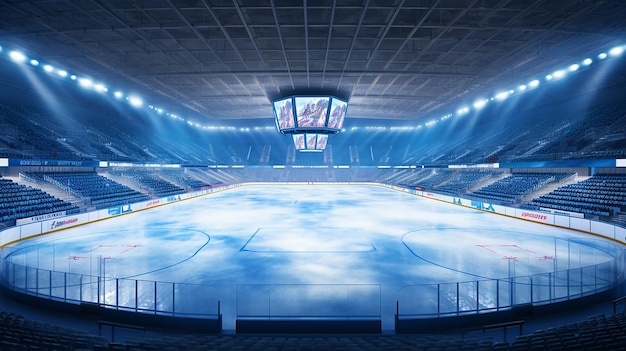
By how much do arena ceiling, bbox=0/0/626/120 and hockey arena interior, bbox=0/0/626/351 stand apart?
150 mm

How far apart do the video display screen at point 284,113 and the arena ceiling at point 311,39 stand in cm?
128

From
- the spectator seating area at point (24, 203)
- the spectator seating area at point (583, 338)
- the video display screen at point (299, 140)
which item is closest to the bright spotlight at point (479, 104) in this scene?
the video display screen at point (299, 140)

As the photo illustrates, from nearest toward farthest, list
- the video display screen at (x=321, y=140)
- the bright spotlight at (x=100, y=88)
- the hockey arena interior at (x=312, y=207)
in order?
the hockey arena interior at (x=312, y=207) → the bright spotlight at (x=100, y=88) → the video display screen at (x=321, y=140)

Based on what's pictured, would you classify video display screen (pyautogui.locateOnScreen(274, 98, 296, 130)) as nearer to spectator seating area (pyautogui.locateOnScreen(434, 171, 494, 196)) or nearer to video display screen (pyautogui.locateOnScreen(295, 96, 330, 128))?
video display screen (pyautogui.locateOnScreen(295, 96, 330, 128))

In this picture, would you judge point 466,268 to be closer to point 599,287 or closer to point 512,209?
point 599,287

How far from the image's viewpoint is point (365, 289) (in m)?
8.76

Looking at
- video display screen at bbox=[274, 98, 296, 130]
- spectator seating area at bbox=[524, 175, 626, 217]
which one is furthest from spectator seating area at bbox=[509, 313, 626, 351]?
video display screen at bbox=[274, 98, 296, 130]

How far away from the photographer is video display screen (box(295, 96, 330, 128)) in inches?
1021

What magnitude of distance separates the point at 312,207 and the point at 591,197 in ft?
66.8

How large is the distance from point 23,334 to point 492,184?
3678 centimetres

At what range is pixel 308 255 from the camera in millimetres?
12242

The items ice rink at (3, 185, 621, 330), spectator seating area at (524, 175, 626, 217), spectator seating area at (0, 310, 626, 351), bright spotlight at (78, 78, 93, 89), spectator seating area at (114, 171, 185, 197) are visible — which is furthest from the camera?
spectator seating area at (114, 171, 185, 197)

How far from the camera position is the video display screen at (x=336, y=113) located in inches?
1054

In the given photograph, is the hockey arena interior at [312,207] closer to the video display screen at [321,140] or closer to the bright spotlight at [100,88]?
the video display screen at [321,140]
